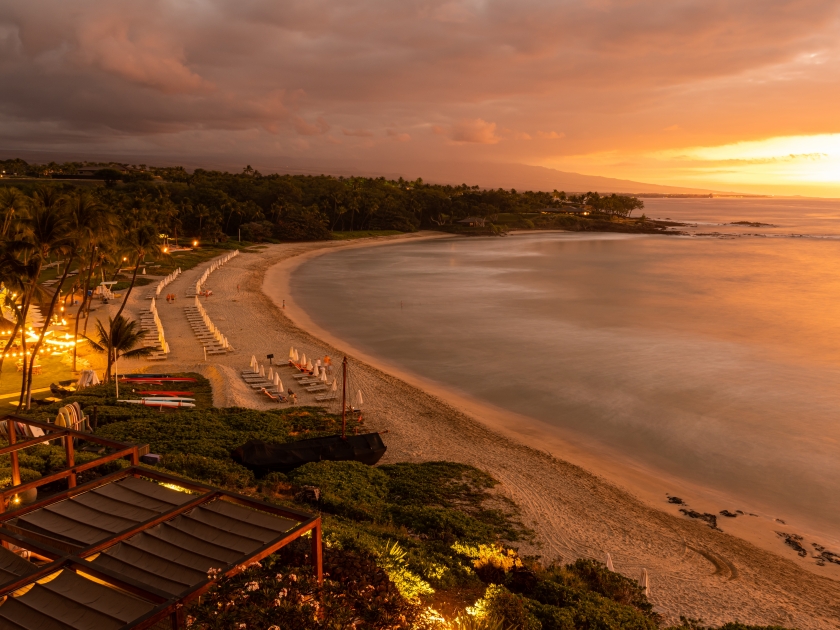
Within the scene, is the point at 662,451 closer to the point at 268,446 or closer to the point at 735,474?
the point at 735,474

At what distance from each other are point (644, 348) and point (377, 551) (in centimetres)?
3006

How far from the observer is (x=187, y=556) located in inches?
247

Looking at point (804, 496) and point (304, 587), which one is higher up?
point (304, 587)

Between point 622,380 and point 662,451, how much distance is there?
8046 mm

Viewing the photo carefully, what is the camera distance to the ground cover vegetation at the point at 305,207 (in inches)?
3364

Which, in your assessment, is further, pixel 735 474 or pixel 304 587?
pixel 735 474

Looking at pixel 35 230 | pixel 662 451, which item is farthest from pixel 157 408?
pixel 662 451

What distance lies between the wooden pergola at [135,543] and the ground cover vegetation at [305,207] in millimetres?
58068

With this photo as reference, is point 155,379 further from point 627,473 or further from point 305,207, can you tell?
point 305,207

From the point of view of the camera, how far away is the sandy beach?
1186 centimetres

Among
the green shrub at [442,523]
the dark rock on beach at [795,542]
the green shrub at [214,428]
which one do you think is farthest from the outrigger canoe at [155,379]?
the dark rock on beach at [795,542]

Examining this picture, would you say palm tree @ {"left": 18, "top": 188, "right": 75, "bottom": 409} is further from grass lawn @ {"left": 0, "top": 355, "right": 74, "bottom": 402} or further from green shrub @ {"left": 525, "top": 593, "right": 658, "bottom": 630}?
green shrub @ {"left": 525, "top": 593, "right": 658, "bottom": 630}

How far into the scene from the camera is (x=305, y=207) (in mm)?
105312

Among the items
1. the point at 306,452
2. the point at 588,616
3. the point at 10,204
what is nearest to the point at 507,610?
the point at 588,616
